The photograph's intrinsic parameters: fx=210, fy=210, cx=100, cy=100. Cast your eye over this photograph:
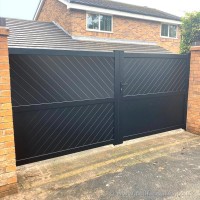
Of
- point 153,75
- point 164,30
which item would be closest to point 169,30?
point 164,30

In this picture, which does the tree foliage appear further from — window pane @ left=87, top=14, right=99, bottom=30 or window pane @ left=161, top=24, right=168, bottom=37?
window pane @ left=161, top=24, right=168, bottom=37

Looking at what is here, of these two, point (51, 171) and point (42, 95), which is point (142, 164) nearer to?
point (51, 171)

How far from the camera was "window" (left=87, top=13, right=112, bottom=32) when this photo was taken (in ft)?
49.0

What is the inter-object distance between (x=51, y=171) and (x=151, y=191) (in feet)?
5.60

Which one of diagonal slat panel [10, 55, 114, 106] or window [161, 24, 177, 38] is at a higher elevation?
window [161, 24, 177, 38]

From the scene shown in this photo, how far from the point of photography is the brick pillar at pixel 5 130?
290 cm

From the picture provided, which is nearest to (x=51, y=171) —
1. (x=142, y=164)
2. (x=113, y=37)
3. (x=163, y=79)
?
(x=142, y=164)

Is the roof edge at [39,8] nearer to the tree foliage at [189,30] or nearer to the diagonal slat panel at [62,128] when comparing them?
the tree foliage at [189,30]

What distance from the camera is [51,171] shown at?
12.0 feet

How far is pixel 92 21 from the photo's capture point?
1502 centimetres

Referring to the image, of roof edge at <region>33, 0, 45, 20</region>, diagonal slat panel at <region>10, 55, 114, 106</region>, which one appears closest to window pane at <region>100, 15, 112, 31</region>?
roof edge at <region>33, 0, 45, 20</region>

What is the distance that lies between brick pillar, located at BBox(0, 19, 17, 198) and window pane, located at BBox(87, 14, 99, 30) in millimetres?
12809

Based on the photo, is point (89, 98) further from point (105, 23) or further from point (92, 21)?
point (105, 23)

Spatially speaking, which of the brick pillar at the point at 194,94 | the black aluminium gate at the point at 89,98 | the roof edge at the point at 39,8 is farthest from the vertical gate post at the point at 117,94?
the roof edge at the point at 39,8
